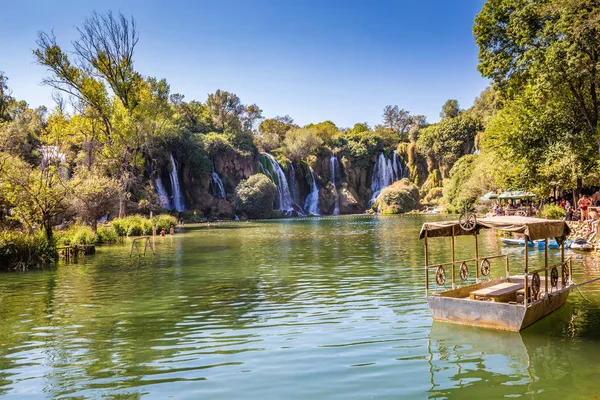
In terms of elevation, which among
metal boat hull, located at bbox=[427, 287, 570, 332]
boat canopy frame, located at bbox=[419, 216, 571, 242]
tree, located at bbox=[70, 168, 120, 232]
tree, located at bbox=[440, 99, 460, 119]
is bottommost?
metal boat hull, located at bbox=[427, 287, 570, 332]

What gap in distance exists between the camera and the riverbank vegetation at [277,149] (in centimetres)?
2819

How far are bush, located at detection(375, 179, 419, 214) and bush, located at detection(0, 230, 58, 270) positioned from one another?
215 ft

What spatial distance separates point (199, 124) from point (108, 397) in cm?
8595

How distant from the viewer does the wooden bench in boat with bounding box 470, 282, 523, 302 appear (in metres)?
12.2

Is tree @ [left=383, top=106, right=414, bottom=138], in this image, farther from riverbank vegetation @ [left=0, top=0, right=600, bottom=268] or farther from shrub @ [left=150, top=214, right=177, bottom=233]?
shrub @ [left=150, top=214, right=177, bottom=233]

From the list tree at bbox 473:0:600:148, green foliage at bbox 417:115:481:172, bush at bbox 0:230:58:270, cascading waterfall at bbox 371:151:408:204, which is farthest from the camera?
cascading waterfall at bbox 371:151:408:204

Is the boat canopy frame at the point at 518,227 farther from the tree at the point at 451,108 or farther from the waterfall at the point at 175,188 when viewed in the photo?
the tree at the point at 451,108

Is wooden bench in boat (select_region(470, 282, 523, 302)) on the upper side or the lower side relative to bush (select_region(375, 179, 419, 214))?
lower

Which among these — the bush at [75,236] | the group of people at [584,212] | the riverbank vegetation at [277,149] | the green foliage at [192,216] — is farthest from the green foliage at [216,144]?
the group of people at [584,212]

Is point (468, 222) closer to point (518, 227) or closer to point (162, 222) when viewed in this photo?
Answer: point (518, 227)

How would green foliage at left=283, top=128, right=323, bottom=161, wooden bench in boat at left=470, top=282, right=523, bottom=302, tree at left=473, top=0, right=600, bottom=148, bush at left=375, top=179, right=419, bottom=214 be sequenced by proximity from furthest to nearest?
green foliage at left=283, top=128, right=323, bottom=161, bush at left=375, top=179, right=419, bottom=214, tree at left=473, top=0, right=600, bottom=148, wooden bench in boat at left=470, top=282, right=523, bottom=302

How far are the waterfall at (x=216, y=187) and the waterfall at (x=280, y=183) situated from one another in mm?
10168

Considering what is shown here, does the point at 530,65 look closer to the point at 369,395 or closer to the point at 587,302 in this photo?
the point at 587,302

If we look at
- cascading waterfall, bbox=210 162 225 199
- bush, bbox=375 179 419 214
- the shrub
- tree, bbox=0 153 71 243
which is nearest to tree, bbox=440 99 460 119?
bush, bbox=375 179 419 214
